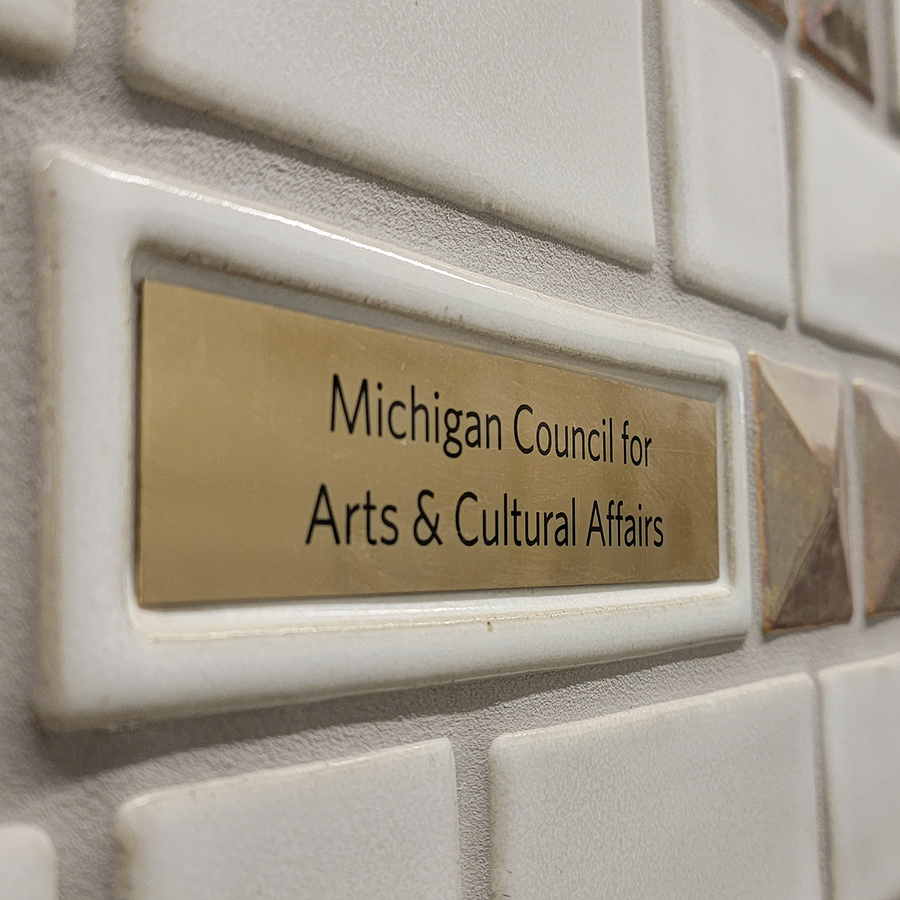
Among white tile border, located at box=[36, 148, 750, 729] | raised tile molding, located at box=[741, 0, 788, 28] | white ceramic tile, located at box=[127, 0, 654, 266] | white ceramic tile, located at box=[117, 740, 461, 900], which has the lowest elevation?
white ceramic tile, located at box=[117, 740, 461, 900]

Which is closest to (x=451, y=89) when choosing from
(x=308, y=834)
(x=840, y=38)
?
(x=308, y=834)

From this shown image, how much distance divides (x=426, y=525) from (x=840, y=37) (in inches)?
15.6

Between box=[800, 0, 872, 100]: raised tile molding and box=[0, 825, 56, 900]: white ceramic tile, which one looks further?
box=[800, 0, 872, 100]: raised tile molding

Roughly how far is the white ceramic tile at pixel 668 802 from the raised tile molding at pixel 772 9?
0.30 m

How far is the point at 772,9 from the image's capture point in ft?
1.34

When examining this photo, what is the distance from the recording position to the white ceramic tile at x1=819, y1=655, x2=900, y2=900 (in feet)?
1.32

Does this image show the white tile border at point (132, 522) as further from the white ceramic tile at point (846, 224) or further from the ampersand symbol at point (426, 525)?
the white ceramic tile at point (846, 224)

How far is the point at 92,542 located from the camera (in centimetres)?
17

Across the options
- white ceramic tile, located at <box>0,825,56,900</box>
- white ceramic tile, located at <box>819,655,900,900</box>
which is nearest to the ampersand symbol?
white ceramic tile, located at <box>0,825,56,900</box>

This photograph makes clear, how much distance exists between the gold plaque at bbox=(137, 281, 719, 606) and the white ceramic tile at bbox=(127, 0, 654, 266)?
0.05 meters

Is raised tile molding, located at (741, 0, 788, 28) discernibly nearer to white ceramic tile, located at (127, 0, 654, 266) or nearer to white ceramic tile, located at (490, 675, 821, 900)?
white ceramic tile, located at (127, 0, 654, 266)

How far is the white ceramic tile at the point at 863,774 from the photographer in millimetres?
403

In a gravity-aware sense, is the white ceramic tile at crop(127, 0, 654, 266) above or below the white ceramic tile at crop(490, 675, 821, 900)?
above

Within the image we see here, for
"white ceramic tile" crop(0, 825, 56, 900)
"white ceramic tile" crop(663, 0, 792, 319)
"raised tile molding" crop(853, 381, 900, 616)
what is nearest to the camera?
"white ceramic tile" crop(0, 825, 56, 900)
